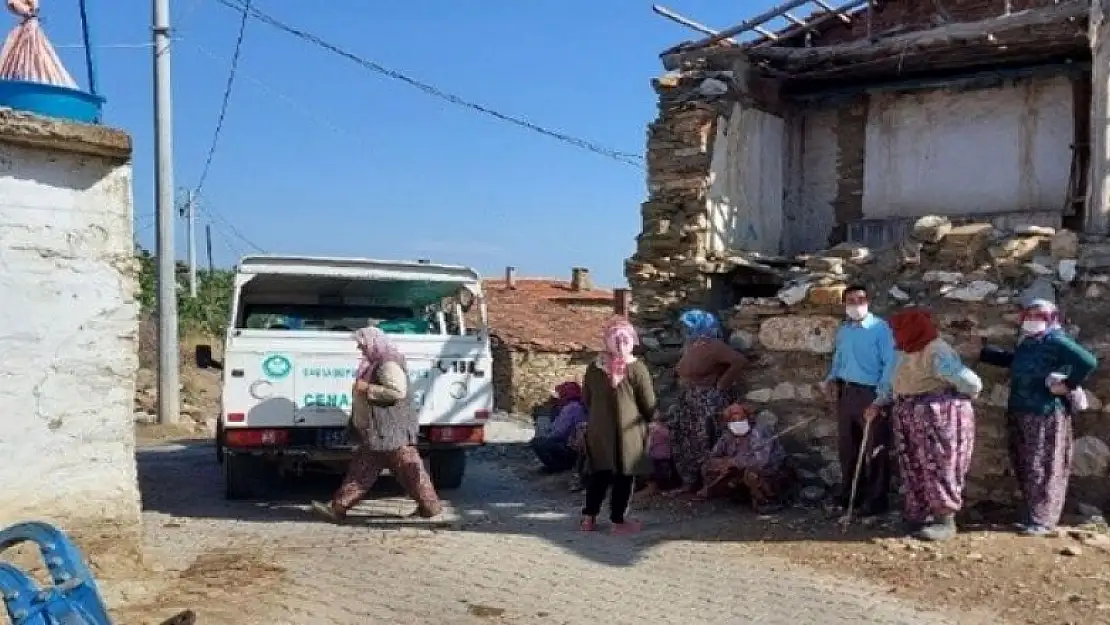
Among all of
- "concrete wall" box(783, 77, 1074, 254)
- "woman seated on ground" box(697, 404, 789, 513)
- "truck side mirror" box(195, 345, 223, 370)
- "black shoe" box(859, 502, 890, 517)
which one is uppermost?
"concrete wall" box(783, 77, 1074, 254)

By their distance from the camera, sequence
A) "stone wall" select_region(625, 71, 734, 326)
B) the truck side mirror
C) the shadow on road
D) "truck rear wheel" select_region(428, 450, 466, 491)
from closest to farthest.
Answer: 1. the shadow on road
2. "truck rear wheel" select_region(428, 450, 466, 491)
3. the truck side mirror
4. "stone wall" select_region(625, 71, 734, 326)

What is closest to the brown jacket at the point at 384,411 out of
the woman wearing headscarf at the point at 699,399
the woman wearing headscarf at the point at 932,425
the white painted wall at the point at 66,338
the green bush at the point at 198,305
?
the white painted wall at the point at 66,338

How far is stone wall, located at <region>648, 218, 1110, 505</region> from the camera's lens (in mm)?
7145

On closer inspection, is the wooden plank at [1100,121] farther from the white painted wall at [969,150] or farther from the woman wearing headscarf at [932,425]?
the woman wearing headscarf at [932,425]

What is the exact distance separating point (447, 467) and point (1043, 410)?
494cm

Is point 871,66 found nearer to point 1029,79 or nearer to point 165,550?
point 1029,79

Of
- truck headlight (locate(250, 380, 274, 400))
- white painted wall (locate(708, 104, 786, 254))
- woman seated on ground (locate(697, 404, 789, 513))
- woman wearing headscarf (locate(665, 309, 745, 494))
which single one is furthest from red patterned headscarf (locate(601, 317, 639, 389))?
white painted wall (locate(708, 104, 786, 254))

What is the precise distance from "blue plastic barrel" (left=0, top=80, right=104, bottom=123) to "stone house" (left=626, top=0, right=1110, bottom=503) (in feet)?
18.4


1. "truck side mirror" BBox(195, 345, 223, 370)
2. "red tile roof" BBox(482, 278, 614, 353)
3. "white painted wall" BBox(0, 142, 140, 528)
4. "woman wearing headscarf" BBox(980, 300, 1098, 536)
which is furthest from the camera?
"red tile roof" BBox(482, 278, 614, 353)

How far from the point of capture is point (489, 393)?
856 centimetres

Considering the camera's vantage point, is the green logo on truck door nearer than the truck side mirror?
Yes

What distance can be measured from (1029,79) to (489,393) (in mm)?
6660

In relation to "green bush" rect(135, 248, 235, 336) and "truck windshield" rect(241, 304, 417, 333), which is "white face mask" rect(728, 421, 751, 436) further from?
"green bush" rect(135, 248, 235, 336)

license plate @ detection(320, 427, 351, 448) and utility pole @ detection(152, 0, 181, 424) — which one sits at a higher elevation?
utility pole @ detection(152, 0, 181, 424)
